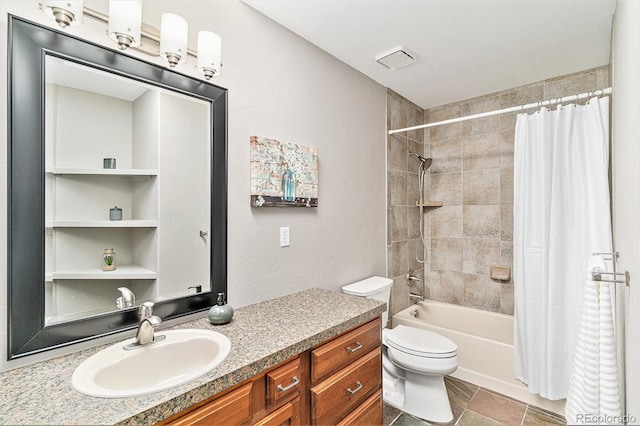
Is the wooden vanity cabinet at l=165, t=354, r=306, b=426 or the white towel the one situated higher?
the white towel

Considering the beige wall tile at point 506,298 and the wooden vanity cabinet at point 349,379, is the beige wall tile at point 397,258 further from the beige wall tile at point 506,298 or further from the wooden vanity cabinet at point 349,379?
the wooden vanity cabinet at point 349,379

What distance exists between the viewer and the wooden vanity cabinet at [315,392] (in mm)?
943

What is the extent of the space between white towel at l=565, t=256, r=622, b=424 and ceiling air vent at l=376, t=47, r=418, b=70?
1704 mm

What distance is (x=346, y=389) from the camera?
138cm

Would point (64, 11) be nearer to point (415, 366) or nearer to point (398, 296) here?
point (415, 366)

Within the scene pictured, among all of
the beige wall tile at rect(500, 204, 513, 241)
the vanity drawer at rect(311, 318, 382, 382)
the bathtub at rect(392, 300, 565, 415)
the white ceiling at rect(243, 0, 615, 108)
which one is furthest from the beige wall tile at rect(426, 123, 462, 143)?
the vanity drawer at rect(311, 318, 382, 382)

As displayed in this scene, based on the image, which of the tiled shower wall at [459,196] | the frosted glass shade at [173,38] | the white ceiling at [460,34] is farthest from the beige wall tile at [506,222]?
the frosted glass shade at [173,38]

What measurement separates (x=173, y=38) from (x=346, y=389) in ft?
5.44

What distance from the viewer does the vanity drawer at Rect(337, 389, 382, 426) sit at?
1.41 metres

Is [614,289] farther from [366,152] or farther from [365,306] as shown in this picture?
[366,152]

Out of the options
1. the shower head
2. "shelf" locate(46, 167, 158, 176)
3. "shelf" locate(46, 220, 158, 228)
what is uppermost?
the shower head

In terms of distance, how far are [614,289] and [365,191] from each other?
5.05ft

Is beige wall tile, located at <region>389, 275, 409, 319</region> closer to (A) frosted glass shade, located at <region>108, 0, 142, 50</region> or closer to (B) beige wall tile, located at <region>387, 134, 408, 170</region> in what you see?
(B) beige wall tile, located at <region>387, 134, 408, 170</region>

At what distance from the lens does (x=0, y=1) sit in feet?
3.13
